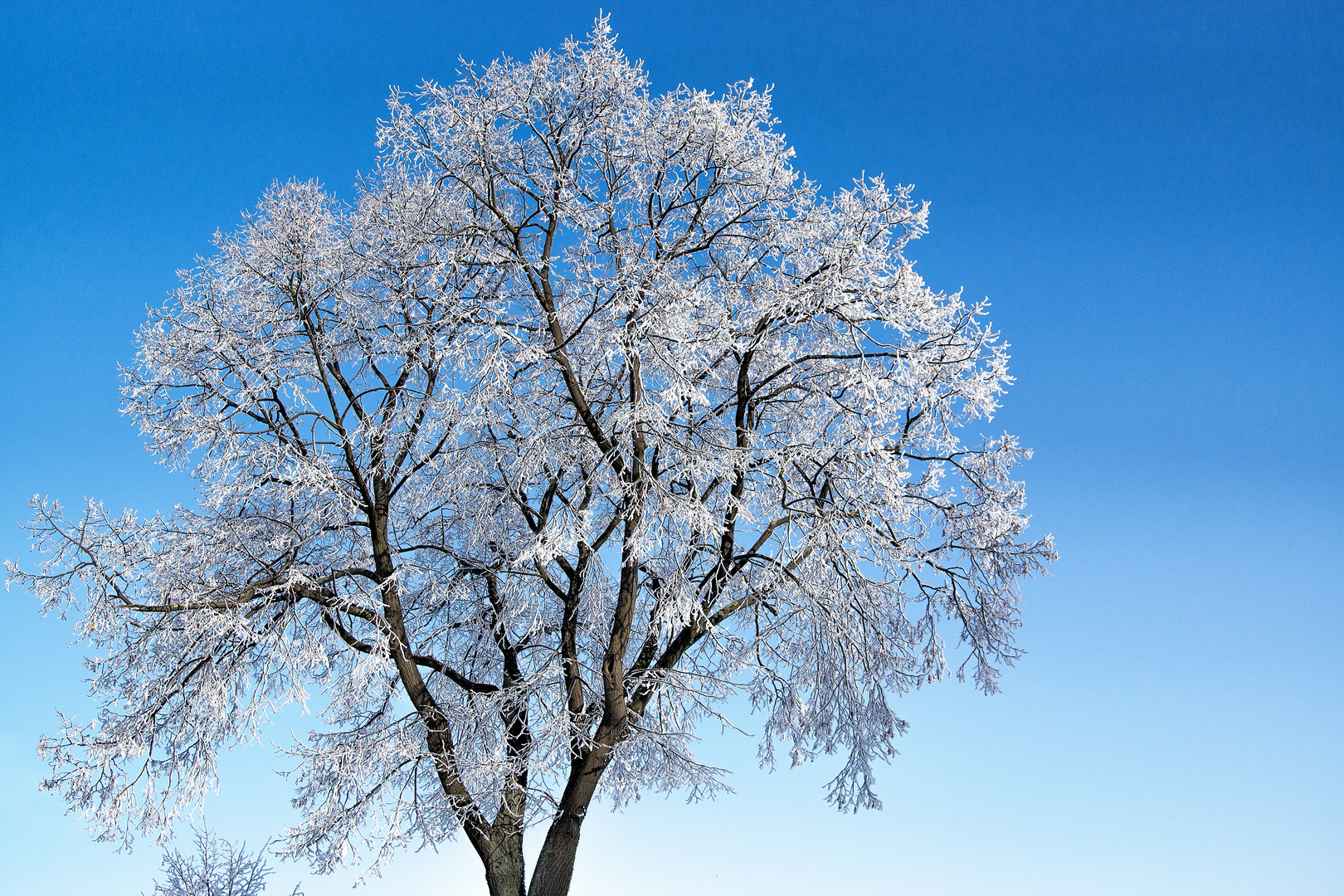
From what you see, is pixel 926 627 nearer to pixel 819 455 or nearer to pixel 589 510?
pixel 819 455

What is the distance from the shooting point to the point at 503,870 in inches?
362

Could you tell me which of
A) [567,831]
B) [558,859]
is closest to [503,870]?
[558,859]

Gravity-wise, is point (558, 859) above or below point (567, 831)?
below

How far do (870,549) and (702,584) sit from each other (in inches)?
60.5

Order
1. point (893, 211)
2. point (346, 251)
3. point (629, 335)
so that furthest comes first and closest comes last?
1. point (346, 251)
2. point (893, 211)
3. point (629, 335)

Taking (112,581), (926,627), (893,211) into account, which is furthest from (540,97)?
(926,627)

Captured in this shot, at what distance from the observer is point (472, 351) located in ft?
28.5

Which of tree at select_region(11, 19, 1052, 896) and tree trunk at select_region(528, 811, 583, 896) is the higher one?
tree at select_region(11, 19, 1052, 896)

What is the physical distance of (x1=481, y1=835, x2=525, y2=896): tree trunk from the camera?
919cm

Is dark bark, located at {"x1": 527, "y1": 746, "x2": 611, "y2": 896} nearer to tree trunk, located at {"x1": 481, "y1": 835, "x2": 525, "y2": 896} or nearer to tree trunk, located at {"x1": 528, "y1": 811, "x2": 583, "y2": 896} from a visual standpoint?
tree trunk, located at {"x1": 528, "y1": 811, "x2": 583, "y2": 896}

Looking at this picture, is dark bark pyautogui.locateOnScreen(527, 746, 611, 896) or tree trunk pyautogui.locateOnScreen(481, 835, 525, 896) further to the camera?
tree trunk pyautogui.locateOnScreen(481, 835, 525, 896)

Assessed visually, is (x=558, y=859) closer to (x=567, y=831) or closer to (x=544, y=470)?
(x=567, y=831)

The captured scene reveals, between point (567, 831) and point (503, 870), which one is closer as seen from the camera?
point (567, 831)

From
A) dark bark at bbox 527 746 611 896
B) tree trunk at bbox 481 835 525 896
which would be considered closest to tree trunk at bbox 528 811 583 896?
dark bark at bbox 527 746 611 896
